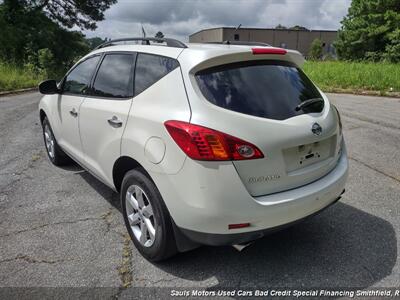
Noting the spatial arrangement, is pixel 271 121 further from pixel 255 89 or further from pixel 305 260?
pixel 305 260

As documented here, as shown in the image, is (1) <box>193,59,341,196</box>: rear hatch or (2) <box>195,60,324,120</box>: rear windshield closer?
(1) <box>193,59,341,196</box>: rear hatch

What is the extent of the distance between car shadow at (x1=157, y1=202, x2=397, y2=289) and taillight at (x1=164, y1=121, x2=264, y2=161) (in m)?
1.00

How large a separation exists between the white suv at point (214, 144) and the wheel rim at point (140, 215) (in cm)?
1

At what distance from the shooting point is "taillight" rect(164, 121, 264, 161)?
2260mm

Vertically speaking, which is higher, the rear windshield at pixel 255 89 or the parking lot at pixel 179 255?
the rear windshield at pixel 255 89

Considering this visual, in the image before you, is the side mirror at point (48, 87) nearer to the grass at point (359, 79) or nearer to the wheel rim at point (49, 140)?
the wheel rim at point (49, 140)

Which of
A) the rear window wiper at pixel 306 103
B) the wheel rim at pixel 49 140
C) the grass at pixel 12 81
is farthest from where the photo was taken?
the grass at pixel 12 81

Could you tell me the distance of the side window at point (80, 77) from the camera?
3828 millimetres

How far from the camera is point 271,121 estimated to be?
243cm

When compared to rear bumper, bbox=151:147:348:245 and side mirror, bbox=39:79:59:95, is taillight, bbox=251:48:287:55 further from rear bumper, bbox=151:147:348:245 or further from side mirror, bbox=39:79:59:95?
side mirror, bbox=39:79:59:95

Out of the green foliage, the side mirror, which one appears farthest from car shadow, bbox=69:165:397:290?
the green foliage

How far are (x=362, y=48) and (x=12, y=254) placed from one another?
1211 inches

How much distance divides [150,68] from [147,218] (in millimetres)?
1240

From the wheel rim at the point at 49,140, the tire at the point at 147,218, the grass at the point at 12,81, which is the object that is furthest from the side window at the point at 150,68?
the grass at the point at 12,81
